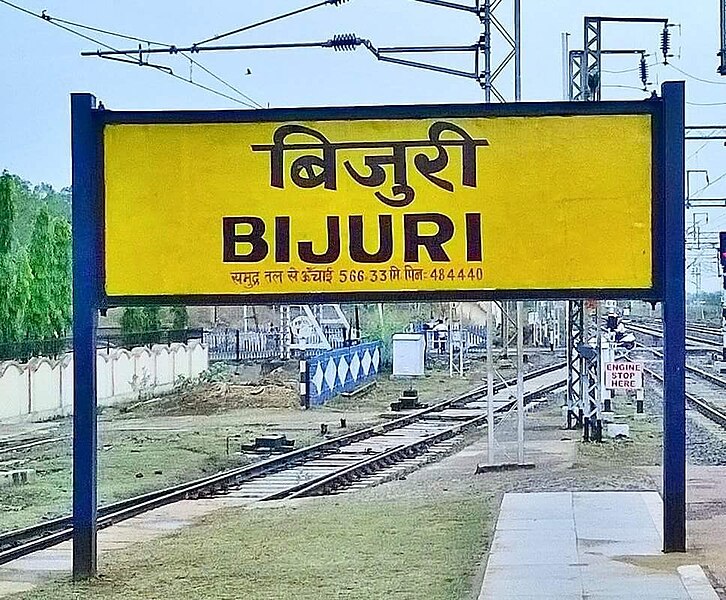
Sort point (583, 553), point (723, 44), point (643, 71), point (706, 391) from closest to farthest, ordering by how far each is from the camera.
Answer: point (583, 553) < point (723, 44) < point (643, 71) < point (706, 391)

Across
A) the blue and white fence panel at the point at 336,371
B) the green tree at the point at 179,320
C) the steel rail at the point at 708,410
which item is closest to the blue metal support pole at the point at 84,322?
the steel rail at the point at 708,410

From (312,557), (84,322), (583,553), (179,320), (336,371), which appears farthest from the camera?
(179,320)

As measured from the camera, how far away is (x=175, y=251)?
10055 mm

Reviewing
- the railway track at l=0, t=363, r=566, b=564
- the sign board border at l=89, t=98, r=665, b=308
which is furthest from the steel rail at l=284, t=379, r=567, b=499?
the sign board border at l=89, t=98, r=665, b=308

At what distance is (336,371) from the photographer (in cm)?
3556

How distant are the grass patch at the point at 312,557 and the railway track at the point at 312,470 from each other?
132 centimetres

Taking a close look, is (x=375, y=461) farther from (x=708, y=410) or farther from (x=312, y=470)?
→ (x=708, y=410)

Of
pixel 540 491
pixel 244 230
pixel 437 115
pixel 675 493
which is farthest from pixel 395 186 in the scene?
pixel 540 491

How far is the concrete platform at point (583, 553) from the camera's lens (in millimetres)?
8938

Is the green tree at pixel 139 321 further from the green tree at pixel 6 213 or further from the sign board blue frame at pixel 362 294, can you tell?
the sign board blue frame at pixel 362 294

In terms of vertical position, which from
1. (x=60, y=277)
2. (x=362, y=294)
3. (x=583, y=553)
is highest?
(x=60, y=277)

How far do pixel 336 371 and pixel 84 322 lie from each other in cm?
2581

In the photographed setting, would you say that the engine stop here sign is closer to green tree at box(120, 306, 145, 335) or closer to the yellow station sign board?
the yellow station sign board

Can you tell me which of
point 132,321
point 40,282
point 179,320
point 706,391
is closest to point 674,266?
point 706,391
